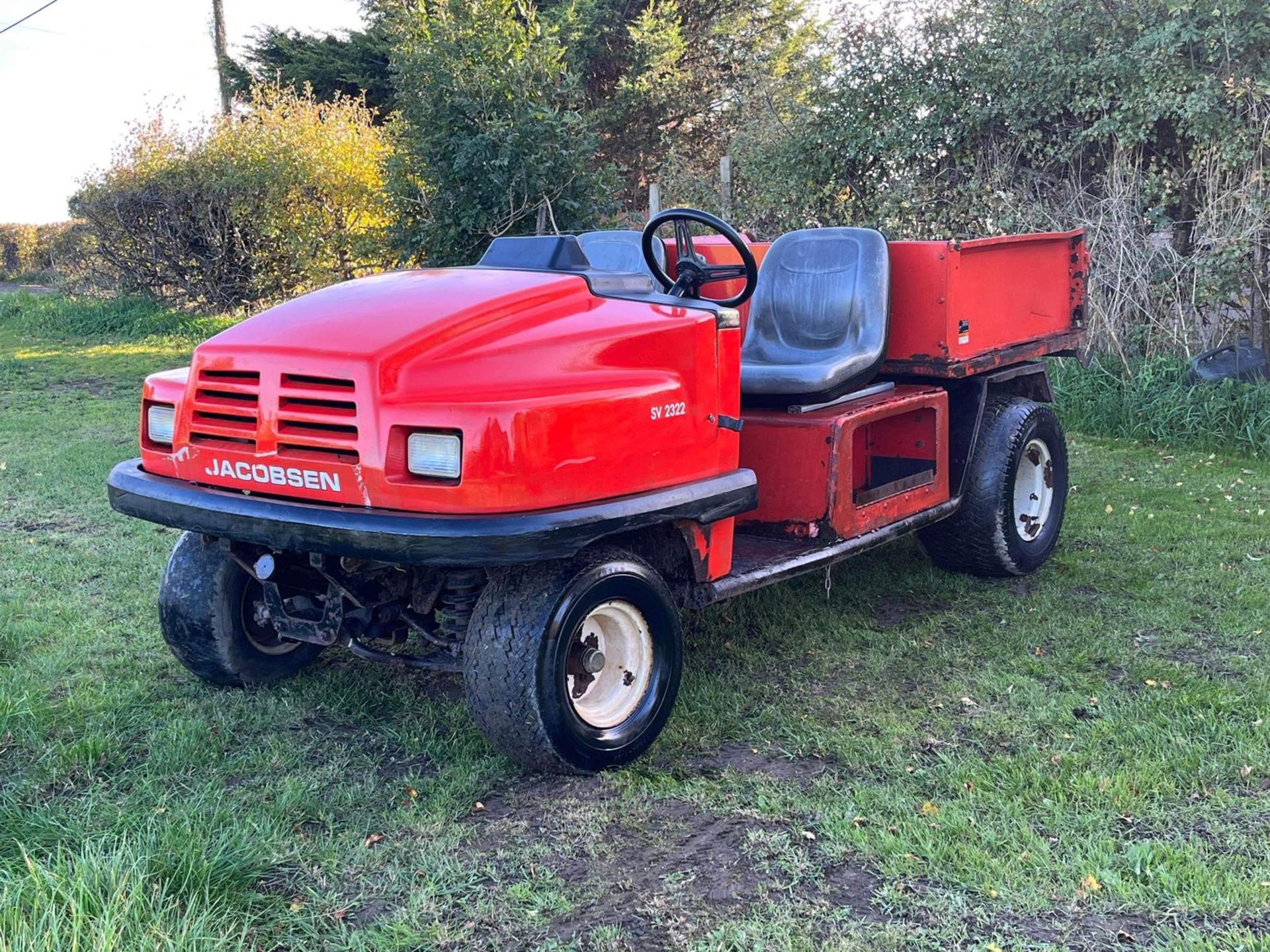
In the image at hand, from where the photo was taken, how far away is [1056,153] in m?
8.44

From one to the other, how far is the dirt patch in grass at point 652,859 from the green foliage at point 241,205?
37.6ft

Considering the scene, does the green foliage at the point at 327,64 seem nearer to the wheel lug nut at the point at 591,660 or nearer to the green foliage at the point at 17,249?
the green foliage at the point at 17,249

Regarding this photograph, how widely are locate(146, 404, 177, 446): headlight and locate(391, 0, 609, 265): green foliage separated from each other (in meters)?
6.32

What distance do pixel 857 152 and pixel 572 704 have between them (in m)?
7.31

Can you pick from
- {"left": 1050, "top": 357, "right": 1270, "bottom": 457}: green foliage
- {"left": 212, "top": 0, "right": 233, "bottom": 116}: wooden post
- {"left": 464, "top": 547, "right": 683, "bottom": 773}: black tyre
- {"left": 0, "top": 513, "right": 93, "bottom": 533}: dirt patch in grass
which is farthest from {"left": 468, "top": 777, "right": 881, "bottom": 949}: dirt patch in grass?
{"left": 212, "top": 0, "right": 233, "bottom": 116}: wooden post

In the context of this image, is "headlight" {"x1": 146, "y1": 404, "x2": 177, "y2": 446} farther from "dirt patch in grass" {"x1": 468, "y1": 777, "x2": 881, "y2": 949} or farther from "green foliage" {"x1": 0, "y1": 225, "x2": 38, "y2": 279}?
"green foliage" {"x1": 0, "y1": 225, "x2": 38, "y2": 279}

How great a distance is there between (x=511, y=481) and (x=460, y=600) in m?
0.58

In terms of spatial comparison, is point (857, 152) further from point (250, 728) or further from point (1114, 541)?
point (250, 728)

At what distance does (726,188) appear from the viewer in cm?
1061

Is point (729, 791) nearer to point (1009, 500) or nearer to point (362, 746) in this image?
point (362, 746)

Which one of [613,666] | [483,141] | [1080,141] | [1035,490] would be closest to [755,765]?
[613,666]

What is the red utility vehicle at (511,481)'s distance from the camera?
9.46ft

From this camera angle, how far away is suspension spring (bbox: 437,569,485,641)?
10.6 ft

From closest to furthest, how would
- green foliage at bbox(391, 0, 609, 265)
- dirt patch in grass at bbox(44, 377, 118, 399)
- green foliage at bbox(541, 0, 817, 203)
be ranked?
green foliage at bbox(391, 0, 609, 265) < dirt patch in grass at bbox(44, 377, 118, 399) < green foliage at bbox(541, 0, 817, 203)
